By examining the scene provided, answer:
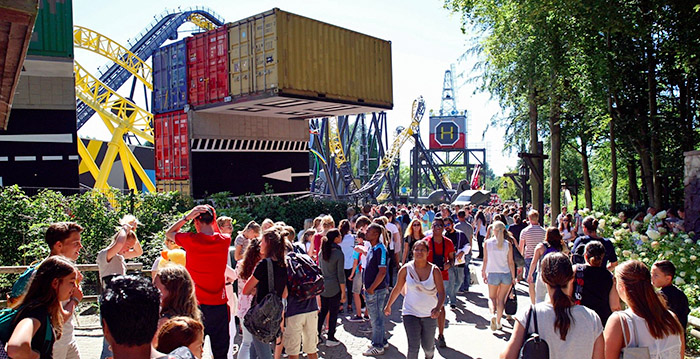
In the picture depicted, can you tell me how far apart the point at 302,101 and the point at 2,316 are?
48.7 feet

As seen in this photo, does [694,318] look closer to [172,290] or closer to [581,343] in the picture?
[581,343]

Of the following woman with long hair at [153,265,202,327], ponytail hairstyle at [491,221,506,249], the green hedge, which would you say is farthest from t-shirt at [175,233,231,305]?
the green hedge

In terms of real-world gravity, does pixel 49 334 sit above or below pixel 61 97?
below

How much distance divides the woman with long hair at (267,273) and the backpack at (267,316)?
0.03 meters

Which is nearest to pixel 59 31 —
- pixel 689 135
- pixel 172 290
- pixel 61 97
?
pixel 61 97

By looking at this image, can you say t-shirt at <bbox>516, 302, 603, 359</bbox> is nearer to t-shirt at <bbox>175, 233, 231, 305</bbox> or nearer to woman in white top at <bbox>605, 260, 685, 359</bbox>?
woman in white top at <bbox>605, 260, 685, 359</bbox>

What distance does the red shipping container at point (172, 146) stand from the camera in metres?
18.6

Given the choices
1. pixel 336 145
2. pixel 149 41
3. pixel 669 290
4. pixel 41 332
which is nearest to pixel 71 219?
pixel 41 332

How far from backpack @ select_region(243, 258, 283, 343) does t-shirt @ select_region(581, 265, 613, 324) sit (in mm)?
2812

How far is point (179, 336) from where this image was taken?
2.96 m

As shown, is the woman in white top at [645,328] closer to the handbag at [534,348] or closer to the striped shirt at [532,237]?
the handbag at [534,348]

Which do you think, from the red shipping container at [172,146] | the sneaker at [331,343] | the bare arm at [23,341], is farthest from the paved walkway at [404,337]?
the red shipping container at [172,146]

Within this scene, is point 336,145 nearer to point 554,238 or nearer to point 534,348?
point 554,238

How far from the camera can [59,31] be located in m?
15.8
